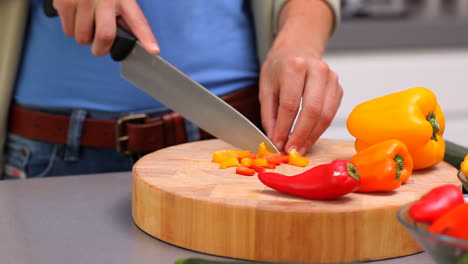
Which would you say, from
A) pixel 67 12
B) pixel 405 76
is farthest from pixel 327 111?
pixel 405 76

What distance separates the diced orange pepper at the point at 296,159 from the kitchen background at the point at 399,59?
1.25m

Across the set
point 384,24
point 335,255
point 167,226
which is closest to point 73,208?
point 167,226

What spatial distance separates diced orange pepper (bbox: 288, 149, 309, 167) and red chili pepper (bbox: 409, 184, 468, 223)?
1.28 ft

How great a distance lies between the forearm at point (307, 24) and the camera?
1.34 meters

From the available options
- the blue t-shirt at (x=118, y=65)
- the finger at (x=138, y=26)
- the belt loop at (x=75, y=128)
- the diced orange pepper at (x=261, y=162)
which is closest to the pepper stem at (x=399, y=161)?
the diced orange pepper at (x=261, y=162)

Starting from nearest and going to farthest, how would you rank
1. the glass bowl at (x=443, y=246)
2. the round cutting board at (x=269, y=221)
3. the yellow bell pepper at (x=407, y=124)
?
the glass bowl at (x=443, y=246) → the round cutting board at (x=269, y=221) → the yellow bell pepper at (x=407, y=124)

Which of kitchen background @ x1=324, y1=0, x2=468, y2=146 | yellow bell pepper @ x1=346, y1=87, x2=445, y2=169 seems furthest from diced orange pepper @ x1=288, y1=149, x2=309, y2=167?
kitchen background @ x1=324, y1=0, x2=468, y2=146

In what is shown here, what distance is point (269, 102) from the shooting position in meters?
1.29

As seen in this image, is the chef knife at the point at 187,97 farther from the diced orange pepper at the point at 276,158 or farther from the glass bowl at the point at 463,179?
the glass bowl at the point at 463,179

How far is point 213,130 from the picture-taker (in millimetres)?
1240

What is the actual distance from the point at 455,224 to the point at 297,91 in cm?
58

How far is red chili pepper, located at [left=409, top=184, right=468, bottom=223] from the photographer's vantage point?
27.5 inches

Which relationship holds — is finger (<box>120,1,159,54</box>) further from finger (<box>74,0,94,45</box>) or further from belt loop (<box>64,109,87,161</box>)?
belt loop (<box>64,109,87,161</box>)

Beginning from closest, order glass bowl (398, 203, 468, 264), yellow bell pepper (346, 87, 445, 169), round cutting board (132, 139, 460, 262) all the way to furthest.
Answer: glass bowl (398, 203, 468, 264) < round cutting board (132, 139, 460, 262) < yellow bell pepper (346, 87, 445, 169)
